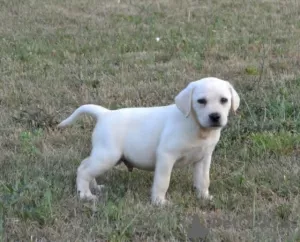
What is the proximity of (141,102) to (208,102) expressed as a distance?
273 centimetres

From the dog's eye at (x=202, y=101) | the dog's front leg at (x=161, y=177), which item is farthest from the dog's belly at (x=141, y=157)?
the dog's eye at (x=202, y=101)

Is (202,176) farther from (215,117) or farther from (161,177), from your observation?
(215,117)

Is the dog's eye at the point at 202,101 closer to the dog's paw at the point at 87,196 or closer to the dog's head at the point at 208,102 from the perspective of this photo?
the dog's head at the point at 208,102

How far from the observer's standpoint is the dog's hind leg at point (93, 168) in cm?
477

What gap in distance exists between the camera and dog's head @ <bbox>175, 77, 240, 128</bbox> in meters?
4.41

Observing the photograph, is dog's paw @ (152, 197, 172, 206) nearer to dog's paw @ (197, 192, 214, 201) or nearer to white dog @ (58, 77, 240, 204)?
white dog @ (58, 77, 240, 204)

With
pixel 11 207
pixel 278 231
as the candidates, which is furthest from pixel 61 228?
pixel 278 231

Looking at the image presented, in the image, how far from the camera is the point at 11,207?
438cm

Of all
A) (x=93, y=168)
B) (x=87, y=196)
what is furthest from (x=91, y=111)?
(x=87, y=196)

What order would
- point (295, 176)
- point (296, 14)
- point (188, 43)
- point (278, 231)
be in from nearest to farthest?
1. point (278, 231)
2. point (295, 176)
3. point (188, 43)
4. point (296, 14)

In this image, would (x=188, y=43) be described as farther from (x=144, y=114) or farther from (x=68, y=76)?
(x=144, y=114)

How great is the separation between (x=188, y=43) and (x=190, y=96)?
16.5 ft

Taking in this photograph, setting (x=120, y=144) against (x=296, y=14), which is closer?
(x=120, y=144)

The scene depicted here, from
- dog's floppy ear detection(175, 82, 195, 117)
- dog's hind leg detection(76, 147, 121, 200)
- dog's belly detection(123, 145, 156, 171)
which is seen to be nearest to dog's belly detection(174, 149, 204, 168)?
dog's belly detection(123, 145, 156, 171)
